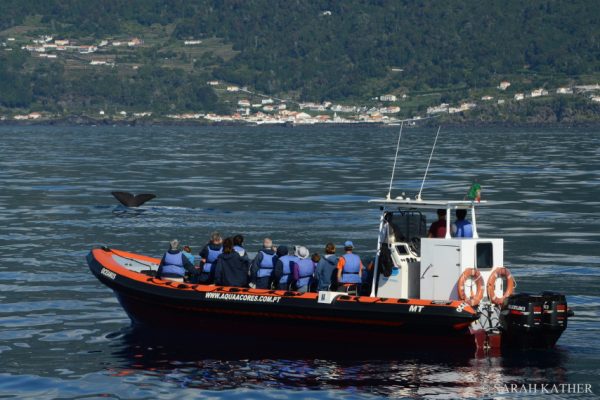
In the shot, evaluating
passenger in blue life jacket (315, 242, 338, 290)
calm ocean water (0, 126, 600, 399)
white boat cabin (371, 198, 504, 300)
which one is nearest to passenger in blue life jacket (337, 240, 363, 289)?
passenger in blue life jacket (315, 242, 338, 290)

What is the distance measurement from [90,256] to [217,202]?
26.6 meters

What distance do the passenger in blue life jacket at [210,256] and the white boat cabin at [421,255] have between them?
3421 millimetres

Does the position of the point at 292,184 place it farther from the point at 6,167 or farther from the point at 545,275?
the point at 545,275

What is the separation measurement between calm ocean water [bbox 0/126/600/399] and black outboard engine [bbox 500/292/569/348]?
0.35 meters

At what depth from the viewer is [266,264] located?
24969 millimetres

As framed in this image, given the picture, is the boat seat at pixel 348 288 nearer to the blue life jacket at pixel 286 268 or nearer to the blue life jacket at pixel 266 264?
the blue life jacket at pixel 286 268

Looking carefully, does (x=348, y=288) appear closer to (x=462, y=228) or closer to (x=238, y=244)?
(x=462, y=228)

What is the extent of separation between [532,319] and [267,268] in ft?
17.8

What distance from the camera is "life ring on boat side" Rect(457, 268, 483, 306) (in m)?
22.9

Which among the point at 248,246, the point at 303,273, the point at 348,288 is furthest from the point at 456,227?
the point at 248,246

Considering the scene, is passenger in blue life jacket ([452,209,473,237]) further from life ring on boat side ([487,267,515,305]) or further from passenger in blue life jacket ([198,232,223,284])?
passenger in blue life jacket ([198,232,223,284])

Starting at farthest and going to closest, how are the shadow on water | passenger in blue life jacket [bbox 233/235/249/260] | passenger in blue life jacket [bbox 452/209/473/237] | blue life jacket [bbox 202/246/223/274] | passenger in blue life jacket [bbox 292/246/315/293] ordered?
blue life jacket [bbox 202/246/223/274]
passenger in blue life jacket [bbox 233/235/249/260]
passenger in blue life jacket [bbox 292/246/315/293]
passenger in blue life jacket [bbox 452/209/473/237]
the shadow on water

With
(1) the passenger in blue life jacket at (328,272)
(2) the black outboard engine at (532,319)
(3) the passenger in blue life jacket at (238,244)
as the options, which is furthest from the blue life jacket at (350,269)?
(2) the black outboard engine at (532,319)

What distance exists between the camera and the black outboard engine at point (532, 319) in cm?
2272
